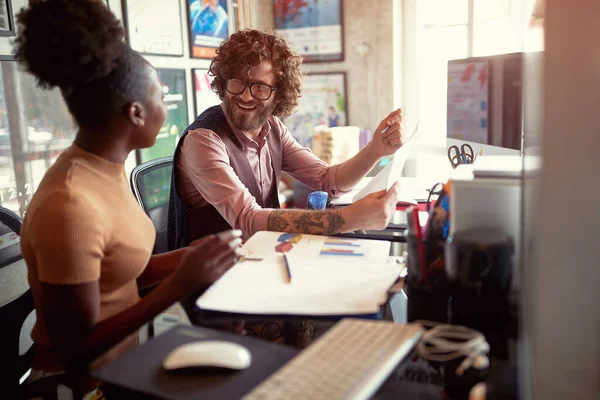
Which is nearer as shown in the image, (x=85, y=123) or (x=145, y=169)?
(x=85, y=123)

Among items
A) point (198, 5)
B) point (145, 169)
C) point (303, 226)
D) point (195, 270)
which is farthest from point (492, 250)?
point (198, 5)

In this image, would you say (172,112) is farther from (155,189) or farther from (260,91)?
(260,91)

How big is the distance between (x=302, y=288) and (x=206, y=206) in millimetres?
872

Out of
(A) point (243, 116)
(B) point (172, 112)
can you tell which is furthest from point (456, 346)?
(B) point (172, 112)

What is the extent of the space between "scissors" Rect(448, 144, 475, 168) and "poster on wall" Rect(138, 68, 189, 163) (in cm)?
153

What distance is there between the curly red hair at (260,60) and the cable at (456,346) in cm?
132

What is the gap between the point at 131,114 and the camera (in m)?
1.05

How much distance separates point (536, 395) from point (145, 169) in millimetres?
1451

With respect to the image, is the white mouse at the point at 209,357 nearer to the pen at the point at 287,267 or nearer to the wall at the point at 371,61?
the pen at the point at 287,267

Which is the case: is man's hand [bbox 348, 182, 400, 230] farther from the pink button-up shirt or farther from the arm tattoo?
the pink button-up shirt

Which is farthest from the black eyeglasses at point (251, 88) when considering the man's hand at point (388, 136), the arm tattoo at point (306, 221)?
the arm tattoo at point (306, 221)

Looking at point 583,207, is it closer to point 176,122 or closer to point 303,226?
point 303,226

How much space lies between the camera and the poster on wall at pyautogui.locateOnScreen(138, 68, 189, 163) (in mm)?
2814

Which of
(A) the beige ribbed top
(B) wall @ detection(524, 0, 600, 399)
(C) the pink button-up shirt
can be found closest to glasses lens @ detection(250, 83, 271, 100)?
(C) the pink button-up shirt
